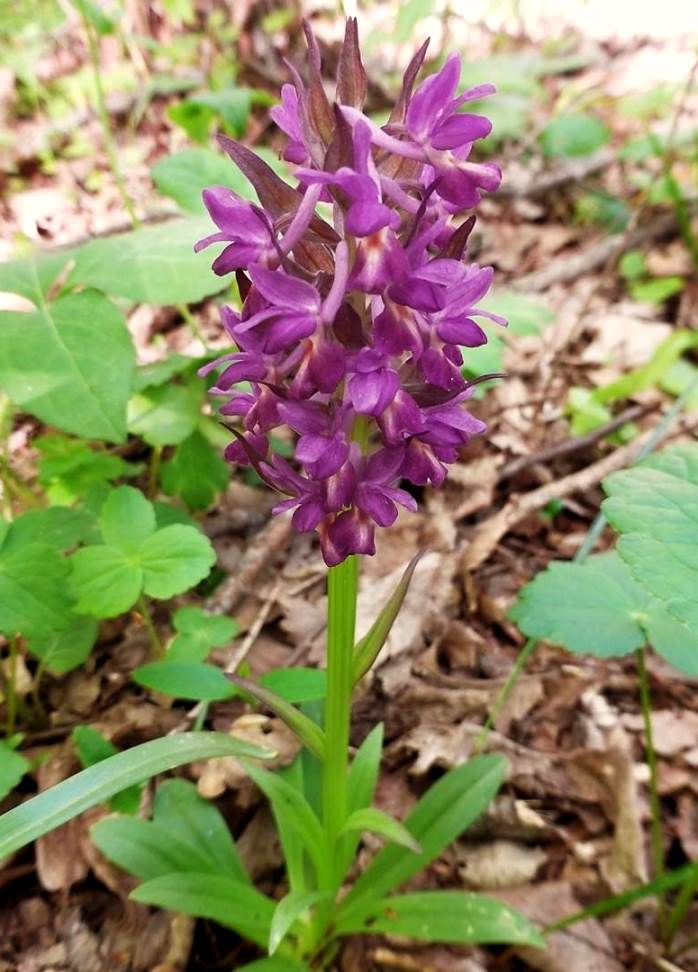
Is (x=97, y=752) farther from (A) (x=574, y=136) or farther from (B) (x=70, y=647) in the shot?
(A) (x=574, y=136)

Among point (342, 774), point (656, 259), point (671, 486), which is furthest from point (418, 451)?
point (656, 259)

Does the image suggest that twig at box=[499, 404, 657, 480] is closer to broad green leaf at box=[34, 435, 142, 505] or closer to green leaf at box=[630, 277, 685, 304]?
green leaf at box=[630, 277, 685, 304]

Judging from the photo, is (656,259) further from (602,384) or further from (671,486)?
(671,486)

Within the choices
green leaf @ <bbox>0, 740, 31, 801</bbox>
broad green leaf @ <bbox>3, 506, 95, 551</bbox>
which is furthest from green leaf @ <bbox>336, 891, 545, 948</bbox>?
→ broad green leaf @ <bbox>3, 506, 95, 551</bbox>

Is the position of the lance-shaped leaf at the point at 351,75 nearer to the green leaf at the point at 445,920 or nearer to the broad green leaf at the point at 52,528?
the broad green leaf at the point at 52,528

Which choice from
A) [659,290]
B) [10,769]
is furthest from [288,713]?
[659,290]
